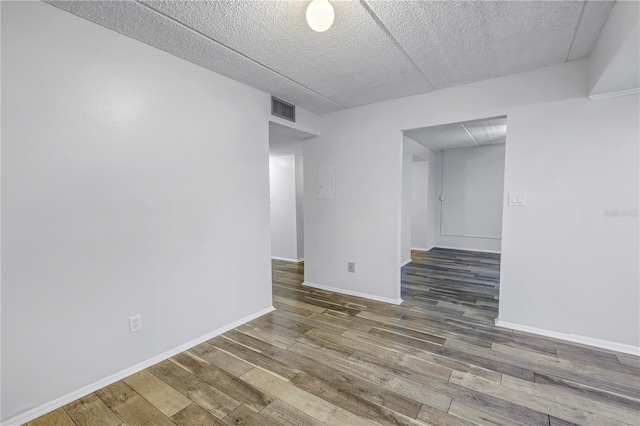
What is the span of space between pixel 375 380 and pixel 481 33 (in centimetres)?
256

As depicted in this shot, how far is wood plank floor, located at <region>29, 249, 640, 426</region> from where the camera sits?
5.38 ft

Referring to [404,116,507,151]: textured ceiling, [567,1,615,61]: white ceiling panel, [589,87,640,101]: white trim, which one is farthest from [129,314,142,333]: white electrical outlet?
[589,87,640,101]: white trim

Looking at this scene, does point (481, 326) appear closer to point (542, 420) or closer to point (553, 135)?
point (542, 420)

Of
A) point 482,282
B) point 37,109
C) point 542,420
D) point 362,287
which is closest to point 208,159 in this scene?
point 37,109

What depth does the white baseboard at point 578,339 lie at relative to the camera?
2.27 meters

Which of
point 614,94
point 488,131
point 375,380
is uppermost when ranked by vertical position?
point 488,131

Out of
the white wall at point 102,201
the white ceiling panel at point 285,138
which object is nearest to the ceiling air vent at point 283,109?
the white ceiling panel at point 285,138

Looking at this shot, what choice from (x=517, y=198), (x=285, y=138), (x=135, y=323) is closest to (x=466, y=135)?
(x=517, y=198)

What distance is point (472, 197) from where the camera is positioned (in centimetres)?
644

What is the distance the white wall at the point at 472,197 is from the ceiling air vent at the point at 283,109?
4771 millimetres

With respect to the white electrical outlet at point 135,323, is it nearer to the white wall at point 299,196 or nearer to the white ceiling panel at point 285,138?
the white ceiling panel at point 285,138

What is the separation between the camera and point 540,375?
1.99 meters

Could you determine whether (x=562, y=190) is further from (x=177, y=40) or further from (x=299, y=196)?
(x=299, y=196)

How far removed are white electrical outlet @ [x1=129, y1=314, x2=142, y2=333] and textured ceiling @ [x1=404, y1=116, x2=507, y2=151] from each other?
383 cm
